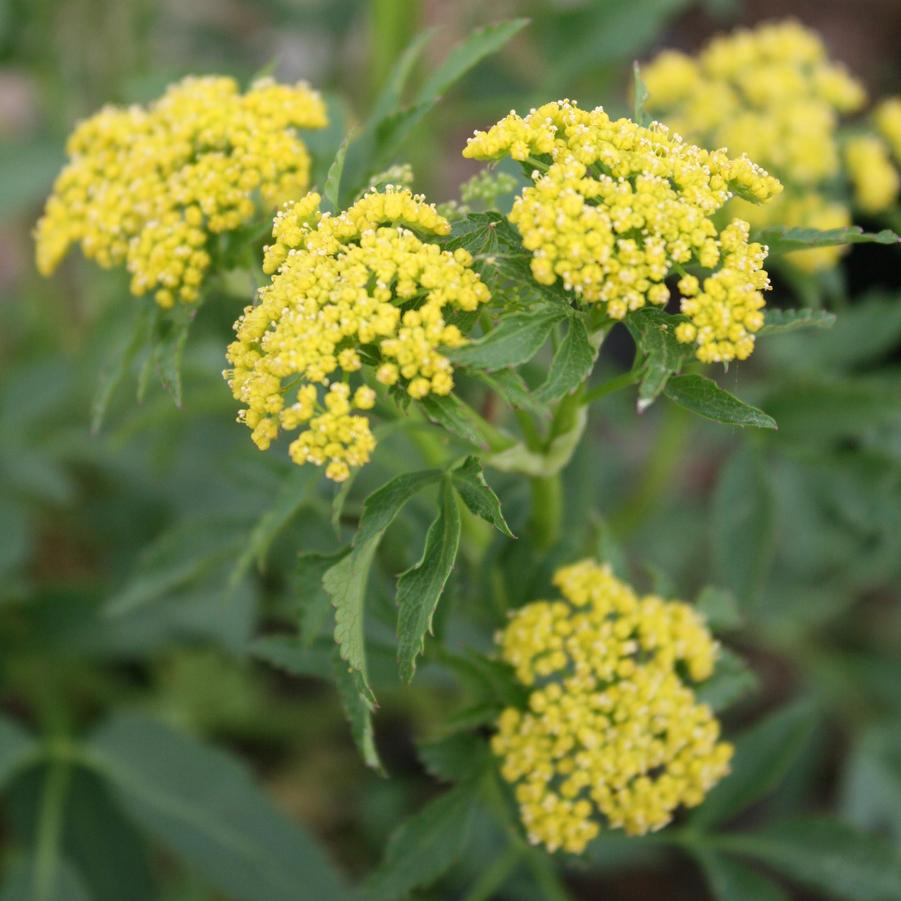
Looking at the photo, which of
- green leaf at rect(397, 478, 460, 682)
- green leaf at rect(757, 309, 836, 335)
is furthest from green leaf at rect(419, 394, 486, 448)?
green leaf at rect(757, 309, 836, 335)

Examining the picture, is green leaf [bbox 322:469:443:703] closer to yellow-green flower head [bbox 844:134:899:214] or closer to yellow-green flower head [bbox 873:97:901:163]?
yellow-green flower head [bbox 844:134:899:214]

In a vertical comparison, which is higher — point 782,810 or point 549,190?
point 549,190

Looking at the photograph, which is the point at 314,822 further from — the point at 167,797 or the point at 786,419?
the point at 786,419

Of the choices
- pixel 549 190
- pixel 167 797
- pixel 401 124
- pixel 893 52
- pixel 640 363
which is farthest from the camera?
pixel 893 52

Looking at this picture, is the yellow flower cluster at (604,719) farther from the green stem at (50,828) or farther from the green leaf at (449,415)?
the green stem at (50,828)

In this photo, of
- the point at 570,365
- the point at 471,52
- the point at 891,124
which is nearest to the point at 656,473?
the point at 891,124

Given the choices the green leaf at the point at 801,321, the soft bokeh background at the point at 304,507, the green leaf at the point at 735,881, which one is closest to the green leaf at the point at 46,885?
the soft bokeh background at the point at 304,507

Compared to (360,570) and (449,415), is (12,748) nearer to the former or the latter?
(360,570)

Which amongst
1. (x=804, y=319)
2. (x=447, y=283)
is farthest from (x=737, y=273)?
(x=447, y=283)
